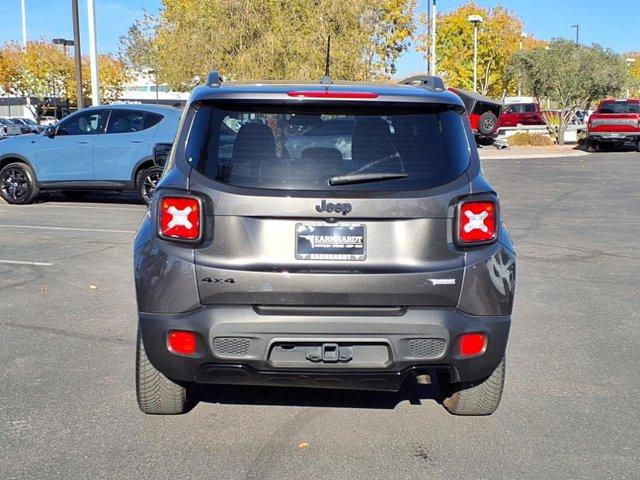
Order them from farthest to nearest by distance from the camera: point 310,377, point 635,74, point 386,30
Result: point 635,74, point 386,30, point 310,377

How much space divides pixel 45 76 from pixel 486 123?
51636 millimetres

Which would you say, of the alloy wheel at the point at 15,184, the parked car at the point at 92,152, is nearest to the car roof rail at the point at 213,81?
the parked car at the point at 92,152

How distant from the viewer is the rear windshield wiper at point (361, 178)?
3.71 meters

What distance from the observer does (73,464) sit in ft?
12.4

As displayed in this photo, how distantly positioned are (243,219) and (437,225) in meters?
0.91

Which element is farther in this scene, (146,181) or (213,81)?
(146,181)

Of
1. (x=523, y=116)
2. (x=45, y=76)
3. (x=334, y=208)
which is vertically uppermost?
(x=45, y=76)

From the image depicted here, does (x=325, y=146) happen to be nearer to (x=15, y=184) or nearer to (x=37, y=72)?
(x=15, y=184)

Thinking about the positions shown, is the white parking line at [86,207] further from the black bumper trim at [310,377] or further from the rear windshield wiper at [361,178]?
the rear windshield wiper at [361,178]

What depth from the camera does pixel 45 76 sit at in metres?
55.0

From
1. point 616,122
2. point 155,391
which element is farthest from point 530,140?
point 155,391

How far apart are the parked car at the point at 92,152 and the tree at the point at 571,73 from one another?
25798mm

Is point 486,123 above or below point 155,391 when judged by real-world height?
above

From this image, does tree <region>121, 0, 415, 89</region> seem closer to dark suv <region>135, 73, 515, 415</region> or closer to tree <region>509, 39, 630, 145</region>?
tree <region>509, 39, 630, 145</region>
